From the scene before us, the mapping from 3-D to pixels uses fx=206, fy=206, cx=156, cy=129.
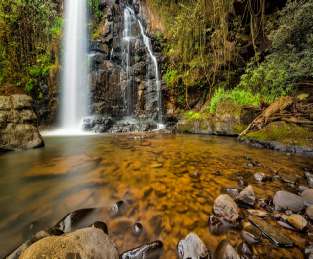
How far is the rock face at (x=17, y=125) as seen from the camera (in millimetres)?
5363

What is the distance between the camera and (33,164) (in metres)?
4.06

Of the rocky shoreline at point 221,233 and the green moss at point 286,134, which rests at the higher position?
the green moss at point 286,134

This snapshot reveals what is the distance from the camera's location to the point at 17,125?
5.57m

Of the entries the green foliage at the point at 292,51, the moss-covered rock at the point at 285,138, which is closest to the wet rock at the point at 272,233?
the moss-covered rock at the point at 285,138

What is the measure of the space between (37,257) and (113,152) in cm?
399

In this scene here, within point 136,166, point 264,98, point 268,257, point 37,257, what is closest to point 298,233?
point 268,257

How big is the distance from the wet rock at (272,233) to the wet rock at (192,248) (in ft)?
2.03

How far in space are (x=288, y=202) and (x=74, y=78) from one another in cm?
1200

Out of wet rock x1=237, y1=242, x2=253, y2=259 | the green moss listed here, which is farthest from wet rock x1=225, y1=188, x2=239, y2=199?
the green moss

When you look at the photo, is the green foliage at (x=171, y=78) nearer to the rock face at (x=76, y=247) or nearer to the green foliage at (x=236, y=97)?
the green foliage at (x=236, y=97)

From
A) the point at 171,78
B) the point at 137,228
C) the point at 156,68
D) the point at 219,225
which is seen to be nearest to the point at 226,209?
the point at 219,225

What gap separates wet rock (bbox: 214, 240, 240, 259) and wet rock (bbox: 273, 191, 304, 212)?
100 cm

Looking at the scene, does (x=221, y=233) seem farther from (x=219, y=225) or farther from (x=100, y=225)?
(x=100, y=225)

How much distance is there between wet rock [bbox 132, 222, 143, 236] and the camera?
1.92 metres
